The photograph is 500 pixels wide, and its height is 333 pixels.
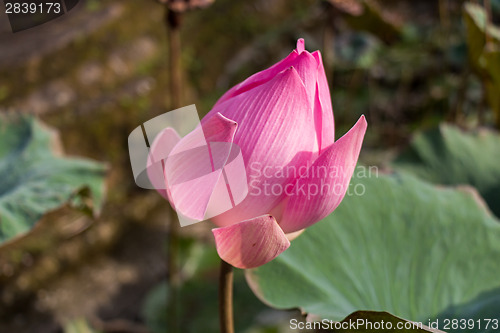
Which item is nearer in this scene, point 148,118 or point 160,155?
point 160,155

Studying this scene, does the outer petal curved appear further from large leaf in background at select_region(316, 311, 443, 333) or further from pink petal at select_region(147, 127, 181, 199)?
large leaf in background at select_region(316, 311, 443, 333)

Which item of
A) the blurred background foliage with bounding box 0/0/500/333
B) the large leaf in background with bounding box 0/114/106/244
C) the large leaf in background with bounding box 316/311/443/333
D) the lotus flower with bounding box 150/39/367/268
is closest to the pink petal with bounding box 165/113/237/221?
the lotus flower with bounding box 150/39/367/268

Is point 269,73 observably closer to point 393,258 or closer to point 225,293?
point 225,293

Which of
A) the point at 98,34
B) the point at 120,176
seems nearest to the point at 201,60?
the point at 98,34

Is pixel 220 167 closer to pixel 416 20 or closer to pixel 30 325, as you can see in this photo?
pixel 30 325

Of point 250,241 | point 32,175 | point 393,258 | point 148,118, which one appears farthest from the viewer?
point 148,118

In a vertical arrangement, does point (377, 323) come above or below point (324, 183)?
below

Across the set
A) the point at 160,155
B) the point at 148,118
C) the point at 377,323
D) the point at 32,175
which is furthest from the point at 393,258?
the point at 148,118
